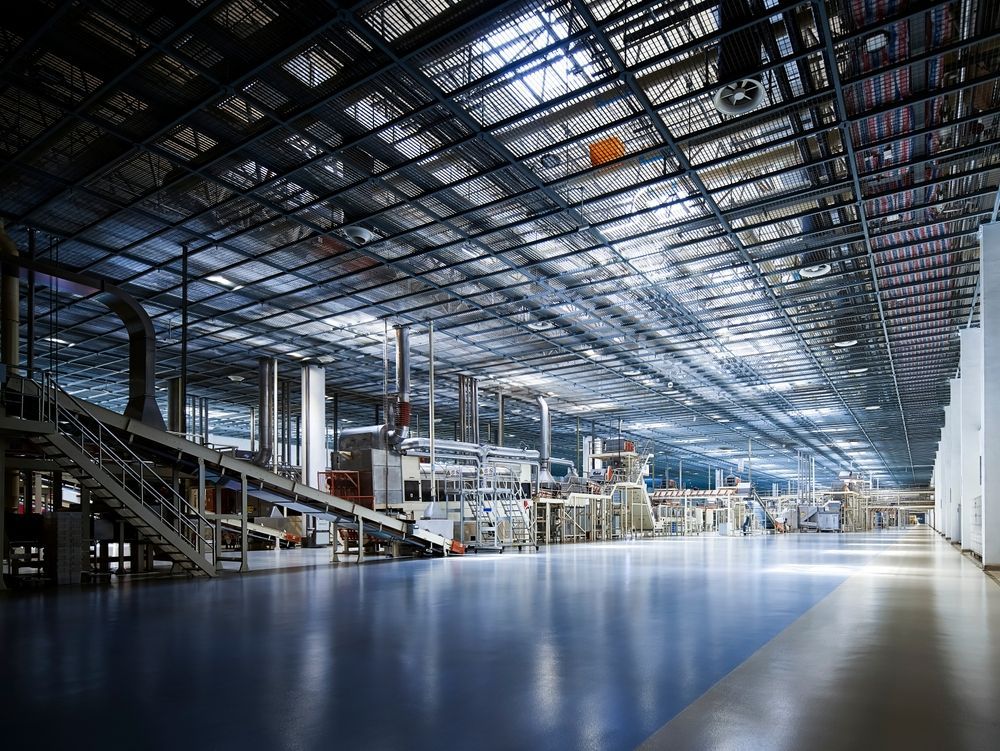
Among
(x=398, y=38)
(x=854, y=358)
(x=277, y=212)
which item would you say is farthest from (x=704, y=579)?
(x=854, y=358)

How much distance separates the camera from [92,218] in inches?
756

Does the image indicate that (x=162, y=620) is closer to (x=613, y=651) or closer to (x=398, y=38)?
(x=613, y=651)

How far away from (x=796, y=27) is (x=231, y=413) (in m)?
45.0

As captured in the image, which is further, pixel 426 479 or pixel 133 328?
pixel 426 479

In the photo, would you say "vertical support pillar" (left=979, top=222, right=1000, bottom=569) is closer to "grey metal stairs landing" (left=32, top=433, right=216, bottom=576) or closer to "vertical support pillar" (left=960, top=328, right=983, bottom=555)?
"vertical support pillar" (left=960, top=328, right=983, bottom=555)

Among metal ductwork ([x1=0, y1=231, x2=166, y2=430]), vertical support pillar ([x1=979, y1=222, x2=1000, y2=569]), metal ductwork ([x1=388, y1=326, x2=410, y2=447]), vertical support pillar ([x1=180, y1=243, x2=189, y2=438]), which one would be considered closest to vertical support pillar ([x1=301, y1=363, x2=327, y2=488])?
metal ductwork ([x1=388, y1=326, x2=410, y2=447])

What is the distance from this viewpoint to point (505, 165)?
1689cm

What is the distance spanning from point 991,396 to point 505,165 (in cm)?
1335

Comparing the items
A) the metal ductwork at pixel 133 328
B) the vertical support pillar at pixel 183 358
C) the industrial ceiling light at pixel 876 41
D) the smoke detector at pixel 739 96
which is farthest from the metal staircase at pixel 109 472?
the industrial ceiling light at pixel 876 41

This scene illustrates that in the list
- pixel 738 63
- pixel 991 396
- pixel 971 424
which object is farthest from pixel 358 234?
pixel 971 424

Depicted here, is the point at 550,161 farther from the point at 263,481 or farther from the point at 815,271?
the point at 815,271

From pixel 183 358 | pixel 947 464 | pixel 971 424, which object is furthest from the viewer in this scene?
pixel 947 464

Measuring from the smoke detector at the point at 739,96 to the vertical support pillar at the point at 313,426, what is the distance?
22.3 m

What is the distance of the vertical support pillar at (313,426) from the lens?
31094 mm
